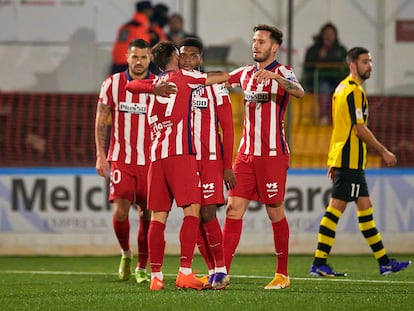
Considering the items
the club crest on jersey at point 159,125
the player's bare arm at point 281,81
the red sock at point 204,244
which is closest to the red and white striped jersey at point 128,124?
the red sock at point 204,244

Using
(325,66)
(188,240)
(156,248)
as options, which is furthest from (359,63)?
(325,66)

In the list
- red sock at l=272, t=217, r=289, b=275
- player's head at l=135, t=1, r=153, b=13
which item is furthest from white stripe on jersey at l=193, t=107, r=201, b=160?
player's head at l=135, t=1, r=153, b=13

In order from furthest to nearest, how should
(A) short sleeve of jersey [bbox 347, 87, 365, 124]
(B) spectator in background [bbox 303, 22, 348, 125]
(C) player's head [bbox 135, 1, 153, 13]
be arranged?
(C) player's head [bbox 135, 1, 153, 13] < (B) spectator in background [bbox 303, 22, 348, 125] < (A) short sleeve of jersey [bbox 347, 87, 365, 124]

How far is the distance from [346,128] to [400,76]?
8948 millimetres

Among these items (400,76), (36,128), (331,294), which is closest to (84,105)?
(36,128)

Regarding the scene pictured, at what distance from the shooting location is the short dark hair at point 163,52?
920cm

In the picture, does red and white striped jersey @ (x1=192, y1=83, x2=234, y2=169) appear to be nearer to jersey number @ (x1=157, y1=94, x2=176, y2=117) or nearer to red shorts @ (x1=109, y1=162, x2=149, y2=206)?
jersey number @ (x1=157, y1=94, x2=176, y2=117)

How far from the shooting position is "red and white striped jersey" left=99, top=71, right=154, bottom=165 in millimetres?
10602

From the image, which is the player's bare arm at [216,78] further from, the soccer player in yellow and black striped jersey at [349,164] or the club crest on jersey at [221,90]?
the soccer player in yellow and black striped jersey at [349,164]

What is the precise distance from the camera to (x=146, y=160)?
10625 millimetres

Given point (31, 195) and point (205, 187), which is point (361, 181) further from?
point (31, 195)

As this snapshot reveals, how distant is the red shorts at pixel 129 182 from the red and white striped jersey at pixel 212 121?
49.3 inches

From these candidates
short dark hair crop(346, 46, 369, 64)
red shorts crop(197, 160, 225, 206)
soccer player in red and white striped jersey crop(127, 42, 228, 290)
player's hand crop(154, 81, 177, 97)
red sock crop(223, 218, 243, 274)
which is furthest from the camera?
short dark hair crop(346, 46, 369, 64)

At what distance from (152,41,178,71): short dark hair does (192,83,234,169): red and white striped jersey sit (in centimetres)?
33
